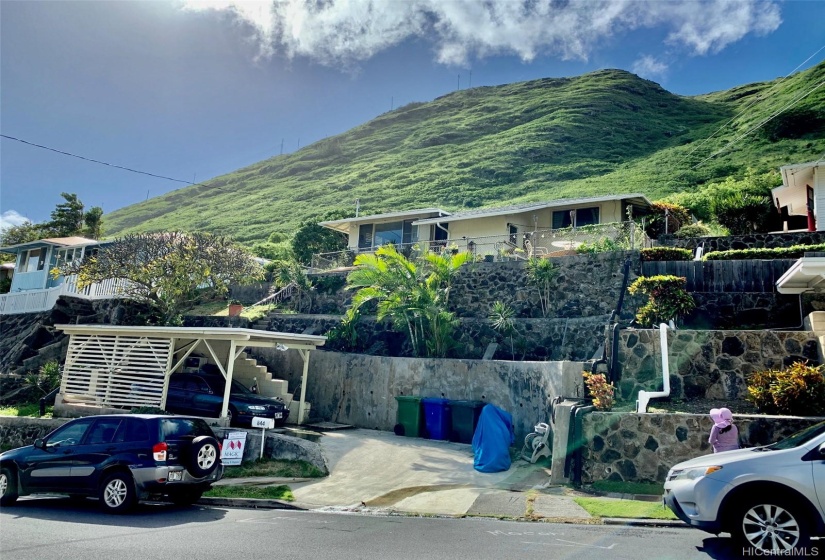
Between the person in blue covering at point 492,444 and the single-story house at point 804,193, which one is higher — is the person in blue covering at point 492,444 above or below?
below

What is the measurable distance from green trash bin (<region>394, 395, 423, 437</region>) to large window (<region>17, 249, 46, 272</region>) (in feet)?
84.8

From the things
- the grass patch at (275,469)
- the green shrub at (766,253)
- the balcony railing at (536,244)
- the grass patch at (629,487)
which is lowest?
the grass patch at (275,469)

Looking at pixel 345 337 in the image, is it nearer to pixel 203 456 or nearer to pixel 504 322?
pixel 504 322

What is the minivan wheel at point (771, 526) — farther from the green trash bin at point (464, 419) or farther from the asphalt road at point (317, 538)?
the green trash bin at point (464, 419)

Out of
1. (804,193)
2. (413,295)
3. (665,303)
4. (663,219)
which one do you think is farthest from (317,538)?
(804,193)

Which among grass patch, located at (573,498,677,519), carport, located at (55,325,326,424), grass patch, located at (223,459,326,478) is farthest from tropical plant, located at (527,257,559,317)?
grass patch, located at (573,498,677,519)

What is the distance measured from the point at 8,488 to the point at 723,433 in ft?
40.8

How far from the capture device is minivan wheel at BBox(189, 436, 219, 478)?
9906 millimetres

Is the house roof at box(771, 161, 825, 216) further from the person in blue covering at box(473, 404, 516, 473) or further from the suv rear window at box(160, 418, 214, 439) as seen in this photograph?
the suv rear window at box(160, 418, 214, 439)

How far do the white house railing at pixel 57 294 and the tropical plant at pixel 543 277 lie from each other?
17.9 meters

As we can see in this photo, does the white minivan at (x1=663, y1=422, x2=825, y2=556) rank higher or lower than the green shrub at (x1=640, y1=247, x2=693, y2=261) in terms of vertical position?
lower

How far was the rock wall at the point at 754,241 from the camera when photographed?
1812 cm

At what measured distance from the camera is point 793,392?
1029 cm

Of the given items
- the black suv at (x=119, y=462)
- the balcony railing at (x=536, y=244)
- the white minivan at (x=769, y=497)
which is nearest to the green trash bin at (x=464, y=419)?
the black suv at (x=119, y=462)
